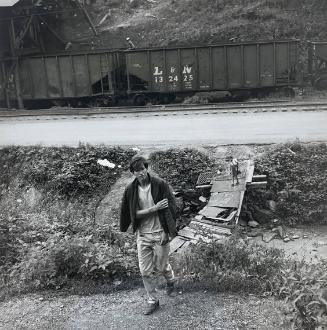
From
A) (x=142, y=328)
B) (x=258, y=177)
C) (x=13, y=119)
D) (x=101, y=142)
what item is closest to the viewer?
(x=142, y=328)

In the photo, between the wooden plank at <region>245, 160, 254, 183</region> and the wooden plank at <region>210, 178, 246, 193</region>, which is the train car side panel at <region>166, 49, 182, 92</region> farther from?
the wooden plank at <region>210, 178, 246, 193</region>

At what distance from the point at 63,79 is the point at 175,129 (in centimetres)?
1001

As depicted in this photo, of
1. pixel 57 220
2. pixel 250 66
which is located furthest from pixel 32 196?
pixel 250 66

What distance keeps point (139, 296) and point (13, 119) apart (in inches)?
570

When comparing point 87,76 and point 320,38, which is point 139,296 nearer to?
point 87,76

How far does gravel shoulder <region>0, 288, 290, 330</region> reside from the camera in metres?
5.23

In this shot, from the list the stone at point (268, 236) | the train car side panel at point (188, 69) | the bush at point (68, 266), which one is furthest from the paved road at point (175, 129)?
the bush at point (68, 266)

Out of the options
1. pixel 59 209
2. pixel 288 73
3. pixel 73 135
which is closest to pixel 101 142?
pixel 73 135

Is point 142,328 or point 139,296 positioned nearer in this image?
point 142,328

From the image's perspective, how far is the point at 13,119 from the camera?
18781 millimetres

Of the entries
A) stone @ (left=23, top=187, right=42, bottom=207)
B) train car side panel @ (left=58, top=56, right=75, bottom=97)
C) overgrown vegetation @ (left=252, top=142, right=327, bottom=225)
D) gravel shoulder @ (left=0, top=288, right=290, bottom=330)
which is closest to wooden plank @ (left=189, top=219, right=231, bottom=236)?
overgrown vegetation @ (left=252, top=142, right=327, bottom=225)

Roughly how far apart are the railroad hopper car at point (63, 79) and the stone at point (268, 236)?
12.8 metres

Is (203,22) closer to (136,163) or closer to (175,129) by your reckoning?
(175,129)

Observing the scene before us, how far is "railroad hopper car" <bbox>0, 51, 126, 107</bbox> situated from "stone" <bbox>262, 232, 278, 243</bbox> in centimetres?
1283
